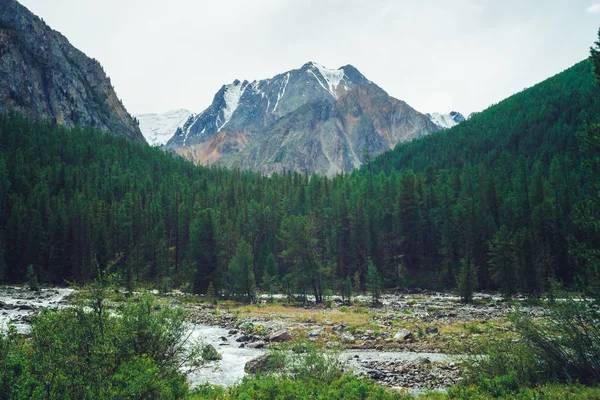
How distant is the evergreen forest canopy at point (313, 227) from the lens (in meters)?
60.8

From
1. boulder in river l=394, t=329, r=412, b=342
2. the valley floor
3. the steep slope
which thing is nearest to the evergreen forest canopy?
the steep slope

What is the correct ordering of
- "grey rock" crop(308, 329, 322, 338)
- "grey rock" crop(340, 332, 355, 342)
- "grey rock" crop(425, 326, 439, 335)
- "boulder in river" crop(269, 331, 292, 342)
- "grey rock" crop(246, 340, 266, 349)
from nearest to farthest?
"grey rock" crop(246, 340, 266, 349) → "grey rock" crop(340, 332, 355, 342) → "grey rock" crop(425, 326, 439, 335) → "boulder in river" crop(269, 331, 292, 342) → "grey rock" crop(308, 329, 322, 338)

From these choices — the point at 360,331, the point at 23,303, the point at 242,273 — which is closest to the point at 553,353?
the point at 360,331

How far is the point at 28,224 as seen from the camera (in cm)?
8588

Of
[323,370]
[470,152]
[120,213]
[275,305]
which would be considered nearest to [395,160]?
[470,152]

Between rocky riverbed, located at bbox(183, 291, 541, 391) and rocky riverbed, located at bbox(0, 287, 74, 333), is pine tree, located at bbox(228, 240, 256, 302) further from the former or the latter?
rocky riverbed, located at bbox(0, 287, 74, 333)

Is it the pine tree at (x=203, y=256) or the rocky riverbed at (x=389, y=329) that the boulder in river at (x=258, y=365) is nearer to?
the rocky riverbed at (x=389, y=329)

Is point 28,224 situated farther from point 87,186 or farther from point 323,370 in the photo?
point 323,370

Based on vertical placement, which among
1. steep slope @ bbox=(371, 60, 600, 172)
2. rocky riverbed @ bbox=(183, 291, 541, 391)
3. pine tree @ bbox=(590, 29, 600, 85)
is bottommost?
rocky riverbed @ bbox=(183, 291, 541, 391)

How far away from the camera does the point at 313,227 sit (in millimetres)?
69062

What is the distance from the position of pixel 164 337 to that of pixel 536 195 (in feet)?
254

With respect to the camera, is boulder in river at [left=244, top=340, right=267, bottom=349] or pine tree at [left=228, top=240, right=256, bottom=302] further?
pine tree at [left=228, top=240, right=256, bottom=302]

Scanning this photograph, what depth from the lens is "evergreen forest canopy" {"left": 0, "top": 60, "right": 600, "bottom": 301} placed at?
2395 inches

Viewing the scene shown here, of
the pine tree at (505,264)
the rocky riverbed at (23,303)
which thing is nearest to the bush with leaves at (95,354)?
the rocky riverbed at (23,303)
